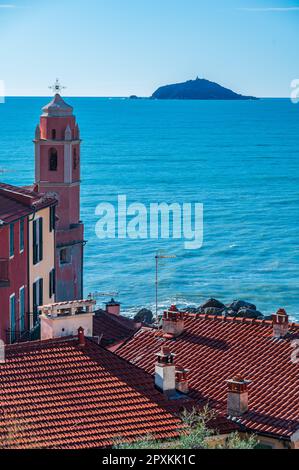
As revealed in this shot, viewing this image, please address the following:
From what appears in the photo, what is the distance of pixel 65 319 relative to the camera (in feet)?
77.1

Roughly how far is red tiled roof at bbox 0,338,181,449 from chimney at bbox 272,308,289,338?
323 centimetres

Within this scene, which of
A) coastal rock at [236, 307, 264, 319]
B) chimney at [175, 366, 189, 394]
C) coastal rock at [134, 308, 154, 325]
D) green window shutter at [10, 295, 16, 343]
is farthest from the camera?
coastal rock at [236, 307, 264, 319]

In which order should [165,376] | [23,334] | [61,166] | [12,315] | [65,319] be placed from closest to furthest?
[165,376]
[65,319]
[12,315]
[23,334]
[61,166]

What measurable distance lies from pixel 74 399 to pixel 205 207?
9409cm

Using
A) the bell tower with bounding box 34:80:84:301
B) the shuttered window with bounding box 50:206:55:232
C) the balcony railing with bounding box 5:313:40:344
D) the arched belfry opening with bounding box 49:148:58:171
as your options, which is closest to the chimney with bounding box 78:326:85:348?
the balcony railing with bounding box 5:313:40:344

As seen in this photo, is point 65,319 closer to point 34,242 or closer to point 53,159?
point 34,242

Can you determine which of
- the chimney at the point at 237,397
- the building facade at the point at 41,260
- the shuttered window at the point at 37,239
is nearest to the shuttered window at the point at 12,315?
the building facade at the point at 41,260

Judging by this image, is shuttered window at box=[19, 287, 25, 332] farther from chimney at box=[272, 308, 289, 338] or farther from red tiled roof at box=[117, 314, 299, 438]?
chimney at box=[272, 308, 289, 338]

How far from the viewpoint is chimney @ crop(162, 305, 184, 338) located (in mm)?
25281

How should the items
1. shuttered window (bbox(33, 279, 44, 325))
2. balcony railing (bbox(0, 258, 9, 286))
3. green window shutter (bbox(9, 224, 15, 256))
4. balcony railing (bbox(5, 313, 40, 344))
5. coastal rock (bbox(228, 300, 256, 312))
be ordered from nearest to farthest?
1. balcony railing (bbox(0, 258, 9, 286))
2. balcony railing (bbox(5, 313, 40, 344))
3. green window shutter (bbox(9, 224, 15, 256))
4. shuttered window (bbox(33, 279, 44, 325))
5. coastal rock (bbox(228, 300, 256, 312))

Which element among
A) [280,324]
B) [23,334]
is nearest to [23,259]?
[23,334]

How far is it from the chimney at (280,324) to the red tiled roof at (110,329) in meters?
4.17
